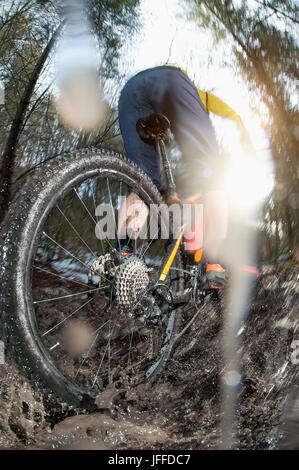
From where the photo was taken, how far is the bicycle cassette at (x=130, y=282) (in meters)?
1.62

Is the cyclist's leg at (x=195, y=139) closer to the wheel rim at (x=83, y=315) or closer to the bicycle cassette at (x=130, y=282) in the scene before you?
the wheel rim at (x=83, y=315)

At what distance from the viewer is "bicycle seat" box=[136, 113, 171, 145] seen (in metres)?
2.05

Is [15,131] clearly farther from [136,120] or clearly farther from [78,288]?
[78,288]

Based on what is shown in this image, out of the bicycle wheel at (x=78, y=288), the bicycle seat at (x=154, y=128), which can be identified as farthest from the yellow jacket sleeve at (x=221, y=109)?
the bicycle wheel at (x=78, y=288)

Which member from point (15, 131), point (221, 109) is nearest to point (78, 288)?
point (15, 131)

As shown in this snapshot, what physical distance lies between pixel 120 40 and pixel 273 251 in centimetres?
336

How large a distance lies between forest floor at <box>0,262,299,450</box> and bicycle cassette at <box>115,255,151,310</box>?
0.43 meters

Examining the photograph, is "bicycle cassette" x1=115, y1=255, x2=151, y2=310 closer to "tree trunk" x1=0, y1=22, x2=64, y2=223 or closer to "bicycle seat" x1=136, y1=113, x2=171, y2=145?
"tree trunk" x1=0, y1=22, x2=64, y2=223

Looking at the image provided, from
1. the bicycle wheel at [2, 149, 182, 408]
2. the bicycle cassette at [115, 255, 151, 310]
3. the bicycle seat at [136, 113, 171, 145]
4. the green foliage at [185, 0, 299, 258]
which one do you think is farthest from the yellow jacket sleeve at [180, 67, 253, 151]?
the bicycle cassette at [115, 255, 151, 310]

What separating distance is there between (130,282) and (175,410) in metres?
0.63

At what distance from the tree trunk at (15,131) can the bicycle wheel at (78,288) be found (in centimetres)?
31

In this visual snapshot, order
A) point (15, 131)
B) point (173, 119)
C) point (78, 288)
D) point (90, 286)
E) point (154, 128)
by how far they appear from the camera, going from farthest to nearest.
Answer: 1. point (78, 288)
2. point (173, 119)
3. point (154, 128)
4. point (15, 131)
5. point (90, 286)

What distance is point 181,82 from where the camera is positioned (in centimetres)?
205

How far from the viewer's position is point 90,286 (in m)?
1.64
